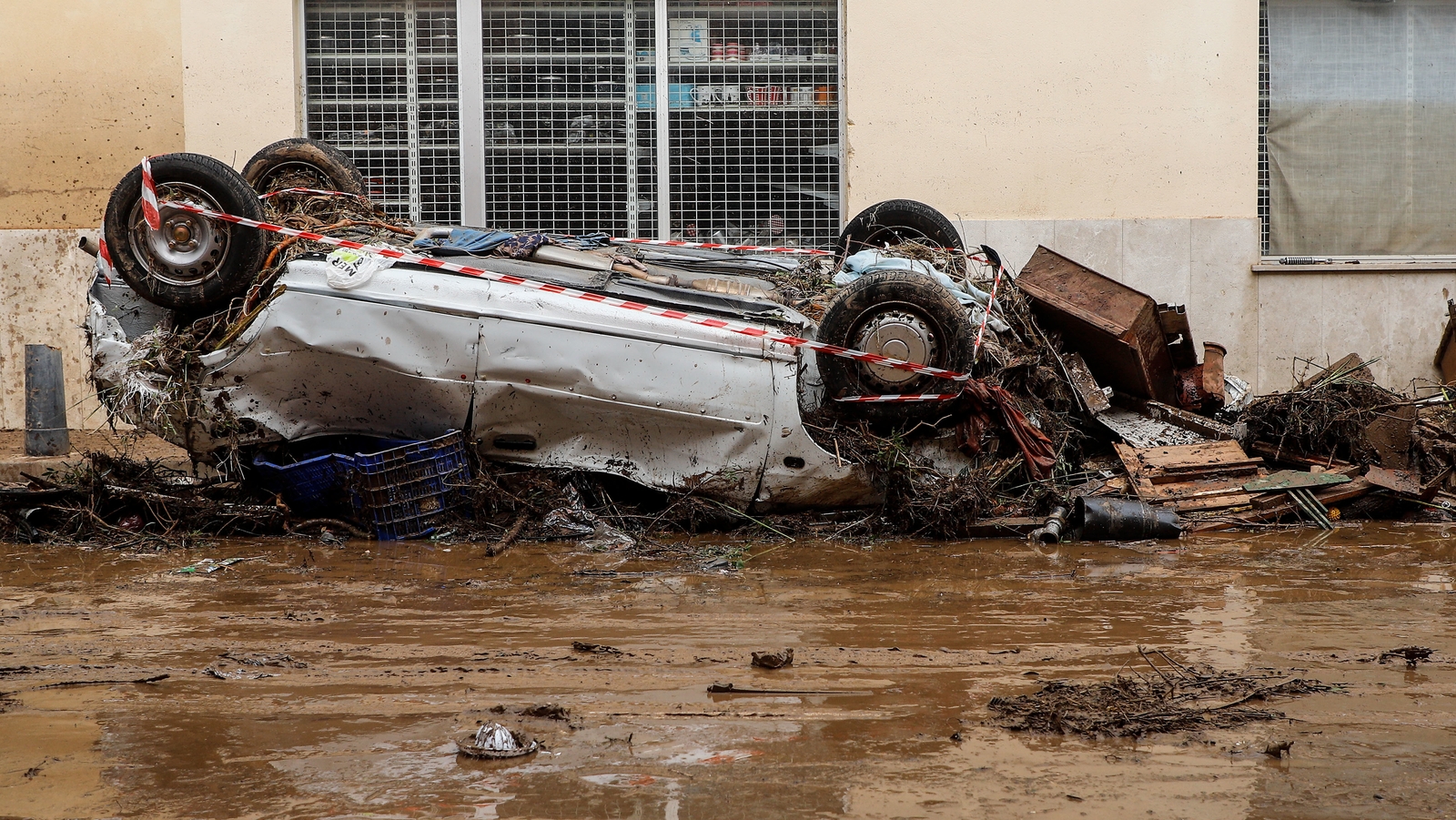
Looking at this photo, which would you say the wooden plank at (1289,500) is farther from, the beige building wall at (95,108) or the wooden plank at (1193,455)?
the beige building wall at (95,108)

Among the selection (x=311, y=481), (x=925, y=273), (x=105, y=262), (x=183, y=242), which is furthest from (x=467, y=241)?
(x=925, y=273)

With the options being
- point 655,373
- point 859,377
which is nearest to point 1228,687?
point 859,377

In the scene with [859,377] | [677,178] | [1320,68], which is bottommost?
[859,377]

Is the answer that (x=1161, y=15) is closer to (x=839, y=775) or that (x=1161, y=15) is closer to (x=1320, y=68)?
(x=1320, y=68)

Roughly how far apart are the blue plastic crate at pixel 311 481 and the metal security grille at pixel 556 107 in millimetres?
4853

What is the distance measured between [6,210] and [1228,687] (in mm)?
10693

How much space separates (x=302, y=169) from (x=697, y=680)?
17.5ft

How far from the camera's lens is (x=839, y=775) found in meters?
2.61

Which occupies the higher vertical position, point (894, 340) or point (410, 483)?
point (894, 340)

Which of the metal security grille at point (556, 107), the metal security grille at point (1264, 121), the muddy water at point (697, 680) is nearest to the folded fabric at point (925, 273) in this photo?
the muddy water at point (697, 680)

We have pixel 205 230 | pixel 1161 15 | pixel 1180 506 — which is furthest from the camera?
pixel 1161 15

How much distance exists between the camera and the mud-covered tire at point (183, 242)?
5656 millimetres

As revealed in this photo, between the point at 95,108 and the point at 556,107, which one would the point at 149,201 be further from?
the point at 95,108

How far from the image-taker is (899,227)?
782cm
